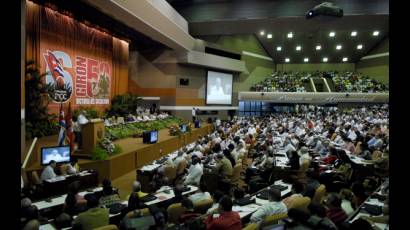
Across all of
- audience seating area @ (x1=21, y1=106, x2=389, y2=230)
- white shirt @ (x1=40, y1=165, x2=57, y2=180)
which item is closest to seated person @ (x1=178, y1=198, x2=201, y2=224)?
audience seating area @ (x1=21, y1=106, x2=389, y2=230)

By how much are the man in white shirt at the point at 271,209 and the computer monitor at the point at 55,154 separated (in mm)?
5044

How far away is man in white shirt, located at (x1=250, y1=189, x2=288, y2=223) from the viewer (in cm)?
451

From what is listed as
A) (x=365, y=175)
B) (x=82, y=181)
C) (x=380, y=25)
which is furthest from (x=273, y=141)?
(x=380, y=25)

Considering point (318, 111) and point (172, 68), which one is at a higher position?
point (172, 68)

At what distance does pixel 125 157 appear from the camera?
10.2 meters

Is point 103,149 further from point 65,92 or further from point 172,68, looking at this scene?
point 172,68

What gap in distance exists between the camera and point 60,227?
4.26 m

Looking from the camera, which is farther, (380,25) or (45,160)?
(380,25)

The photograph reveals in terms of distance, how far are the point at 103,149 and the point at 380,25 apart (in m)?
19.2

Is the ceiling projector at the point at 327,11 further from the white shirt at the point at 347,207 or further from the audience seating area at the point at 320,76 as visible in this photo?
the audience seating area at the point at 320,76

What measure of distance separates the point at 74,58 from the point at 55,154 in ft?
32.9

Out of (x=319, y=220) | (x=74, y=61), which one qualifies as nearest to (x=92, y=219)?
(x=319, y=220)

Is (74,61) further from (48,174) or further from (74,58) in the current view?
(48,174)
